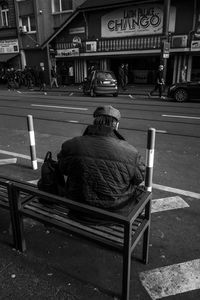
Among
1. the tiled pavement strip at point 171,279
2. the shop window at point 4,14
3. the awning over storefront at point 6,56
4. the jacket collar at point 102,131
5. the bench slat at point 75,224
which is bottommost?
the tiled pavement strip at point 171,279

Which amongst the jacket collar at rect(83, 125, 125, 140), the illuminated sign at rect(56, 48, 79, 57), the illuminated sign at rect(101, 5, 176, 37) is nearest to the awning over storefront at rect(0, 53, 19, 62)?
the illuminated sign at rect(56, 48, 79, 57)

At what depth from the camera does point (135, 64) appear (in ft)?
76.1

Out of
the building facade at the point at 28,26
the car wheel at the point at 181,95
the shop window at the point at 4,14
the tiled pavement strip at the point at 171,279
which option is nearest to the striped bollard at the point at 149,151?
the tiled pavement strip at the point at 171,279

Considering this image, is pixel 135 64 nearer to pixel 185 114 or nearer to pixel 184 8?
pixel 184 8

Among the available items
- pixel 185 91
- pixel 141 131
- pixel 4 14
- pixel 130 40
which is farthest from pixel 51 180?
pixel 4 14

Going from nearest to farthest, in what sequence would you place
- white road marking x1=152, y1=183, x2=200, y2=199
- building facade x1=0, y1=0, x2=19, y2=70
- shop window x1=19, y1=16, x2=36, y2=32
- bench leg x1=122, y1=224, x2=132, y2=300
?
1. bench leg x1=122, y1=224, x2=132, y2=300
2. white road marking x1=152, y1=183, x2=200, y2=199
3. shop window x1=19, y1=16, x2=36, y2=32
4. building facade x1=0, y1=0, x2=19, y2=70

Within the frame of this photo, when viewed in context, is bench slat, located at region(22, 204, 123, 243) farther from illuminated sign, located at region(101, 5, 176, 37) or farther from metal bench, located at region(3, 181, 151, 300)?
illuminated sign, located at region(101, 5, 176, 37)

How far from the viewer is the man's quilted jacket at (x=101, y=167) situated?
2420mm

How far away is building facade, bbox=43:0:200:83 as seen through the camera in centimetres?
1961

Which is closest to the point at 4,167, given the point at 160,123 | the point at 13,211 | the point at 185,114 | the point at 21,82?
the point at 13,211

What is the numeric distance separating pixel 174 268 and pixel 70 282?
3.35 feet

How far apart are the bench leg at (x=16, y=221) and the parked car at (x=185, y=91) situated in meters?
12.5

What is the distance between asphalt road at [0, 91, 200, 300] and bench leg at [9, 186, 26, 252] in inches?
33.3

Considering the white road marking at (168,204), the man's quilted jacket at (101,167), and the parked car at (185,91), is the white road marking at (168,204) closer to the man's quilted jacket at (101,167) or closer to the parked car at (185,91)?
the man's quilted jacket at (101,167)
